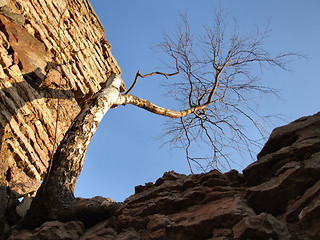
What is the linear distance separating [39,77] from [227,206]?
12.2 feet

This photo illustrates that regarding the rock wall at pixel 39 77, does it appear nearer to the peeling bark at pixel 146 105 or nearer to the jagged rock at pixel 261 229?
the peeling bark at pixel 146 105

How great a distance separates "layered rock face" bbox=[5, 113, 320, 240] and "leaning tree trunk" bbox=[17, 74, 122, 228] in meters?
0.14

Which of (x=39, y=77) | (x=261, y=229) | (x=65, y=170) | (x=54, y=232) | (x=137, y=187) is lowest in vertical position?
(x=261, y=229)

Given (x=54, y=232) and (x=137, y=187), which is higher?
(x=137, y=187)

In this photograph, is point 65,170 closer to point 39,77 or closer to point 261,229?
point 261,229

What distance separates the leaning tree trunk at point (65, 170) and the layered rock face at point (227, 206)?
0.44 feet

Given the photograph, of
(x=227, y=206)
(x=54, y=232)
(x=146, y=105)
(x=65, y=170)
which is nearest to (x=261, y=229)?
(x=227, y=206)

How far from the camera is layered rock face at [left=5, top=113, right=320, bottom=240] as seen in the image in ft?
5.15

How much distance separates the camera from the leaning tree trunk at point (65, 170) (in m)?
2.56

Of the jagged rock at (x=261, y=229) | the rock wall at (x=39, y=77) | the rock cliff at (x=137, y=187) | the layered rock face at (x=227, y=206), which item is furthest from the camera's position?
the rock wall at (x=39, y=77)

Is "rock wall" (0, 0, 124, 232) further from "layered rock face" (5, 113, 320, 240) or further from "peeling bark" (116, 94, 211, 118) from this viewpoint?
"peeling bark" (116, 94, 211, 118)

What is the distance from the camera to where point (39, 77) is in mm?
4359

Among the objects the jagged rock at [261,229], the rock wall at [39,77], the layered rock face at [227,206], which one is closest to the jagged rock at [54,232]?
the layered rock face at [227,206]

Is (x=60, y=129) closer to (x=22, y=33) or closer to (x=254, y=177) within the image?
(x=22, y=33)
